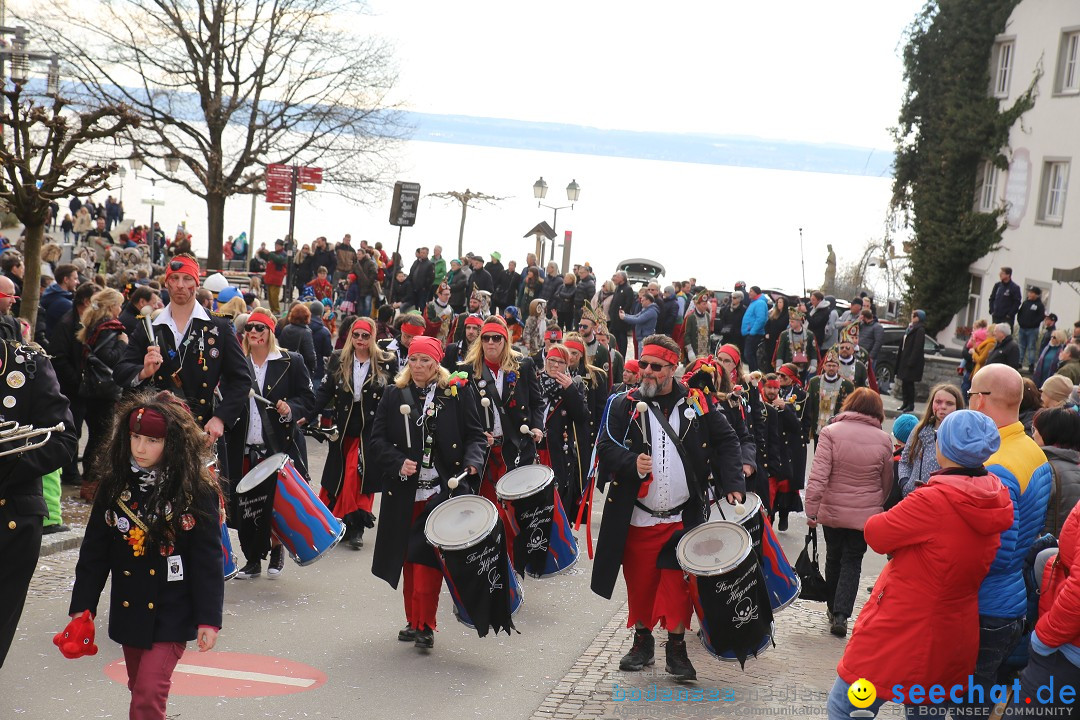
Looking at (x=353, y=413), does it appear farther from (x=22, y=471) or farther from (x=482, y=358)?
(x=22, y=471)

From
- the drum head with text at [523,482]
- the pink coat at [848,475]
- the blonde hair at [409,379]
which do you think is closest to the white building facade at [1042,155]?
the pink coat at [848,475]

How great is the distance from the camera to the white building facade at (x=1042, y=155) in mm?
28250

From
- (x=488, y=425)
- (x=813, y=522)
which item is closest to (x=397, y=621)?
(x=488, y=425)

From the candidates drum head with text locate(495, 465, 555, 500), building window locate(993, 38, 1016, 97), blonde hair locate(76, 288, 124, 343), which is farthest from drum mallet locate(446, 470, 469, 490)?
building window locate(993, 38, 1016, 97)

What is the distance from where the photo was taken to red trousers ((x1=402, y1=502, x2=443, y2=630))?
24.1 ft

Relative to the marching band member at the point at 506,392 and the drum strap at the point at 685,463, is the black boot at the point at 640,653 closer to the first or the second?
the drum strap at the point at 685,463

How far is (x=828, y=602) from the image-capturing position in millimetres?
8477

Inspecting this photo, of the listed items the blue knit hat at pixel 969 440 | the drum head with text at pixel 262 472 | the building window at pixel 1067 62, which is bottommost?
the drum head with text at pixel 262 472

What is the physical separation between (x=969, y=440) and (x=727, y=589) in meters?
2.01

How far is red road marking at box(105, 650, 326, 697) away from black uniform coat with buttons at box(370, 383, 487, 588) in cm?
87

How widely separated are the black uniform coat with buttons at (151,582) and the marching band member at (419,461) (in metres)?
2.49

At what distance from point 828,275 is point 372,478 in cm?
3645

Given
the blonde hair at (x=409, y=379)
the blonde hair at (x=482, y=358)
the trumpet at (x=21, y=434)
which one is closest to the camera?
the trumpet at (x=21, y=434)

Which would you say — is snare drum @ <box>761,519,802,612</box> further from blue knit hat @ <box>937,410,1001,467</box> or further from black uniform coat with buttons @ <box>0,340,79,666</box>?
black uniform coat with buttons @ <box>0,340,79,666</box>
